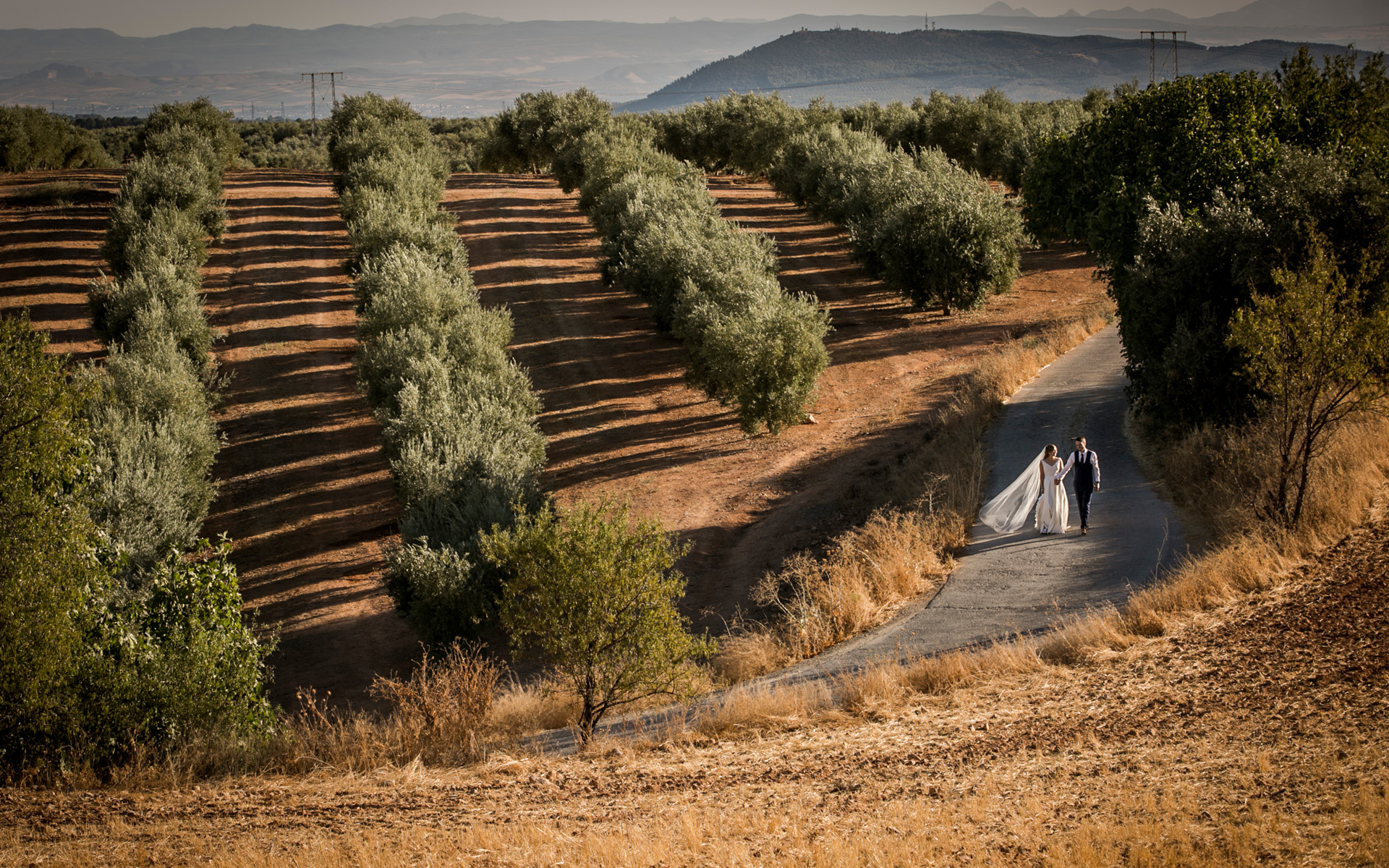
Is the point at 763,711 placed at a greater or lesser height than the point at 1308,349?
lesser

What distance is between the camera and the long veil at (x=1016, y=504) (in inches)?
587

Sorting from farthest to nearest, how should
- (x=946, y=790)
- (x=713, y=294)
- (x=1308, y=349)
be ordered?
(x=713, y=294)
(x=1308, y=349)
(x=946, y=790)

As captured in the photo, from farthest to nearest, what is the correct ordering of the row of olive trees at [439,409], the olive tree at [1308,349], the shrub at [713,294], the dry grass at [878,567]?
the shrub at [713,294]
the row of olive trees at [439,409]
the dry grass at [878,567]
the olive tree at [1308,349]

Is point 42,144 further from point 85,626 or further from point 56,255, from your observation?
point 85,626

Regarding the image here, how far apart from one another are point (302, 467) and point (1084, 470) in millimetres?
20601

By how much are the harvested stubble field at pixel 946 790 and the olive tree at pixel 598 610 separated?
92 centimetres

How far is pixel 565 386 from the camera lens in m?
29.5

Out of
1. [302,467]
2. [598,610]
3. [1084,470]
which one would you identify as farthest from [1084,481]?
[302,467]

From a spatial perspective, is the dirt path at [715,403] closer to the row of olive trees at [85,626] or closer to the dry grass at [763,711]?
the dry grass at [763,711]

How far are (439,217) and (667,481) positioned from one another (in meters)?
24.1

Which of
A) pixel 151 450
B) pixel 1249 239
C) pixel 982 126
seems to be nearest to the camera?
pixel 1249 239

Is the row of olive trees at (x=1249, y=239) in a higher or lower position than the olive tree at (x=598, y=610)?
higher

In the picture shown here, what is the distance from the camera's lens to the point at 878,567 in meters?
13.6

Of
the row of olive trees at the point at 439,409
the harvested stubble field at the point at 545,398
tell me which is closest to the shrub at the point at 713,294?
the harvested stubble field at the point at 545,398
